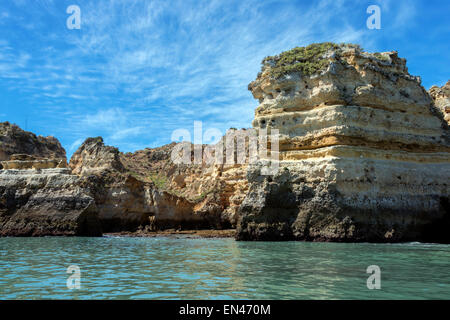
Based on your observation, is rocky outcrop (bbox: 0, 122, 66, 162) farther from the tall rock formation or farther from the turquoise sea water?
the turquoise sea water

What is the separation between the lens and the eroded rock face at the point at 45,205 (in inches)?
950

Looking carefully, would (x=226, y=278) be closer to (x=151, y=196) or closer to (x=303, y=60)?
(x=303, y=60)

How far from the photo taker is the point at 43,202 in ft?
82.9

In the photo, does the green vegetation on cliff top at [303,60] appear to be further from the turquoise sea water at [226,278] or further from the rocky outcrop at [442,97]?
the turquoise sea water at [226,278]

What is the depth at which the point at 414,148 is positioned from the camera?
72.9 ft

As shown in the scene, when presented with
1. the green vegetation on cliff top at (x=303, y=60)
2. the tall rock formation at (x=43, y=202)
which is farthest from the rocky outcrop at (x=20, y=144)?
the green vegetation on cliff top at (x=303, y=60)

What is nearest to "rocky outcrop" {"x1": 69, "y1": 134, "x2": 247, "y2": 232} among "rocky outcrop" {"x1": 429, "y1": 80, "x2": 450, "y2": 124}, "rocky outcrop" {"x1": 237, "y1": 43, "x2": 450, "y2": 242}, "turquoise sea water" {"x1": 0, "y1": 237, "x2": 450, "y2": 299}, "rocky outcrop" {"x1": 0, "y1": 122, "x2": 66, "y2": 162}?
"rocky outcrop" {"x1": 0, "y1": 122, "x2": 66, "y2": 162}

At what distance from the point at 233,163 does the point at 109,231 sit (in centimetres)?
1543

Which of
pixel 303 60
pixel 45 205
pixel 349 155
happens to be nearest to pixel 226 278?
pixel 349 155

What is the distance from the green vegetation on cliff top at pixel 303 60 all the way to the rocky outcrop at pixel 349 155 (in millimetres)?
70

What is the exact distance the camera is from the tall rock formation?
79.3 feet

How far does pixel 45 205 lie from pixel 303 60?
65.4 feet

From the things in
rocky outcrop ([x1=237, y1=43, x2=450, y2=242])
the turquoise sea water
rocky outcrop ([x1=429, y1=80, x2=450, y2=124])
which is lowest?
the turquoise sea water

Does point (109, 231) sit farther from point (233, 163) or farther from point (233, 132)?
point (233, 132)
